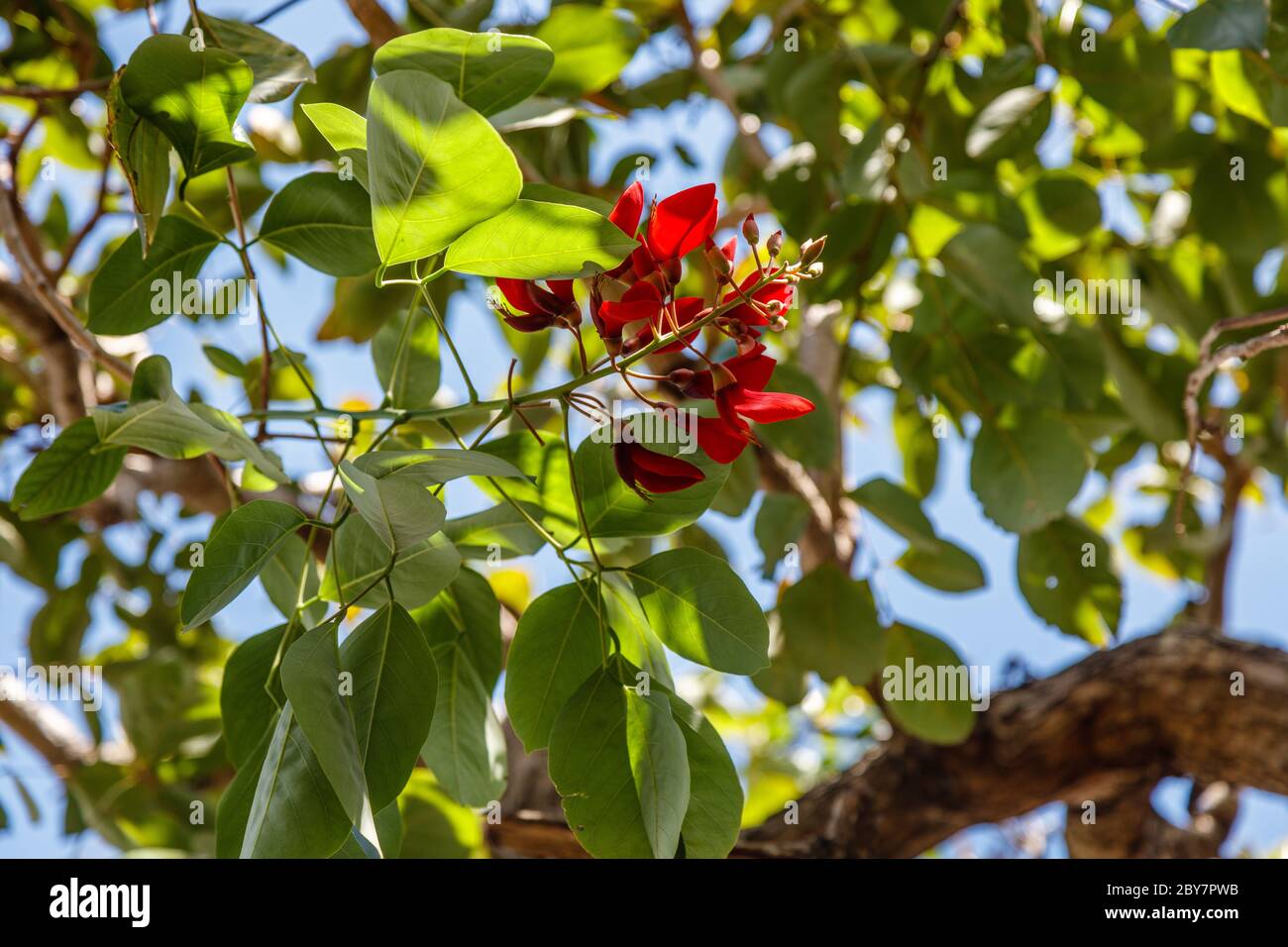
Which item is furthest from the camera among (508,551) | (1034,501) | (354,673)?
(1034,501)

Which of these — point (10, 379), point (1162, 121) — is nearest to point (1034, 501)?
point (1162, 121)

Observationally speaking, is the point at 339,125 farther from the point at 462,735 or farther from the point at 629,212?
the point at 462,735

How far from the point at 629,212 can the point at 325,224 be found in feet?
0.99

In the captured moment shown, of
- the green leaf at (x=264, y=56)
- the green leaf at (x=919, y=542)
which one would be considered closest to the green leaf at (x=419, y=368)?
the green leaf at (x=264, y=56)

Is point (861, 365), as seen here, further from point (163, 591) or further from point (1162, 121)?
point (163, 591)

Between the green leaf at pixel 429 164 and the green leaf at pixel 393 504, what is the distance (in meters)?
0.14

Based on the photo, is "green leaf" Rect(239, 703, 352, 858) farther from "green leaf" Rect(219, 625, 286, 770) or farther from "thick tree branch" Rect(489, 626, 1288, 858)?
"thick tree branch" Rect(489, 626, 1288, 858)

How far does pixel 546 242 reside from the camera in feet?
2.04

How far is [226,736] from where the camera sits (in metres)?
0.79

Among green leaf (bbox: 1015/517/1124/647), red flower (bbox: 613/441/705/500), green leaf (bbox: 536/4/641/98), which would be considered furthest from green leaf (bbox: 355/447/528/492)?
green leaf (bbox: 1015/517/1124/647)

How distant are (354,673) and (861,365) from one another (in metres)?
1.57

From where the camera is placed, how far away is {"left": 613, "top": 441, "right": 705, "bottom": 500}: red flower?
66cm

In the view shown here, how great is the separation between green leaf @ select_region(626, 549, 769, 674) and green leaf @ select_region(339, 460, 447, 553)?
0.73 feet

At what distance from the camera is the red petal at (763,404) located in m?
0.64
